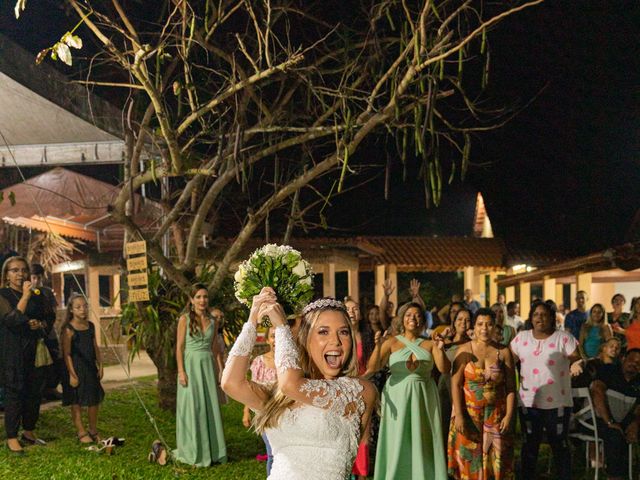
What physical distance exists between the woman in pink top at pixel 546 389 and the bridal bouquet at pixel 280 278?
405cm

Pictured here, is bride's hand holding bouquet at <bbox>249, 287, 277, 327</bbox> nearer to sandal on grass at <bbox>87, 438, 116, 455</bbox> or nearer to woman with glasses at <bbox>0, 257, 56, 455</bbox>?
woman with glasses at <bbox>0, 257, 56, 455</bbox>

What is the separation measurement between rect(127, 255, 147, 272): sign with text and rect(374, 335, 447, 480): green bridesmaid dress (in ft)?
10.8

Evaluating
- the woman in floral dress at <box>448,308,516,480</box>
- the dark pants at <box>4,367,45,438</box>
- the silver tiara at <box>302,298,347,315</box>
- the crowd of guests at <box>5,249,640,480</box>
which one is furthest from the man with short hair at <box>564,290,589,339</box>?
the silver tiara at <box>302,298,347,315</box>

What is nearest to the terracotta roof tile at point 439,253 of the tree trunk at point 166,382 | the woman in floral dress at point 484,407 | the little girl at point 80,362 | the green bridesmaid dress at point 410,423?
the tree trunk at point 166,382

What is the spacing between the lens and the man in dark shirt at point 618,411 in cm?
639

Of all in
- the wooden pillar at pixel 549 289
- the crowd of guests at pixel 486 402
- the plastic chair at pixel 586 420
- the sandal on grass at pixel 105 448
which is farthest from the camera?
the wooden pillar at pixel 549 289

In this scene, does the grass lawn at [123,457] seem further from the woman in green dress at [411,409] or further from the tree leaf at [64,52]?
the tree leaf at [64,52]

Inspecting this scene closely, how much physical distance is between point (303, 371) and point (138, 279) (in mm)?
5959

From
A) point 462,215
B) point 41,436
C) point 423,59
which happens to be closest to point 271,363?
point 423,59

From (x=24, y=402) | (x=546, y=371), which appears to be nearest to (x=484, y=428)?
(x=546, y=371)

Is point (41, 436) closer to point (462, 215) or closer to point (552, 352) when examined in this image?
point (552, 352)

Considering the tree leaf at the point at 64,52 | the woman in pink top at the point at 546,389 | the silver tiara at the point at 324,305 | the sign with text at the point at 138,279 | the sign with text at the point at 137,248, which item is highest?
the tree leaf at the point at 64,52

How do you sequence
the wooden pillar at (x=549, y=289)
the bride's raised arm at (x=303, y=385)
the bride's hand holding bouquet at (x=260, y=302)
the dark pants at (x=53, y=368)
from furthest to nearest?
the wooden pillar at (x=549, y=289) < the dark pants at (x=53, y=368) < the bride's hand holding bouquet at (x=260, y=302) < the bride's raised arm at (x=303, y=385)

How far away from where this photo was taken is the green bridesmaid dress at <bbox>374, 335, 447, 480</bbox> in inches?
241
